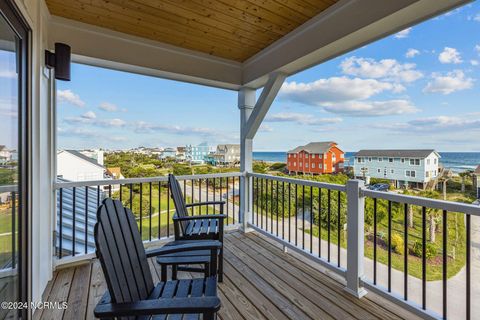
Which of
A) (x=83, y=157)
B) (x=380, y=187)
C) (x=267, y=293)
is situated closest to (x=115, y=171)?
(x=83, y=157)

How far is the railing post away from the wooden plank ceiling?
1.81 meters

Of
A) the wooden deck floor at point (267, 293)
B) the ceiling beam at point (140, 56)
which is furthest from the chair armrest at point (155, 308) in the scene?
the ceiling beam at point (140, 56)

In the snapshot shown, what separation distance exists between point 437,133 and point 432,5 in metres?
1.00

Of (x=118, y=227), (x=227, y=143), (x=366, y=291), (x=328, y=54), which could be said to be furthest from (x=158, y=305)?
(x=227, y=143)

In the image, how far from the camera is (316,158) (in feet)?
9.57

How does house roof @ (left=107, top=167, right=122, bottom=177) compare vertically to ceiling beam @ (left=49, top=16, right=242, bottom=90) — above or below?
below

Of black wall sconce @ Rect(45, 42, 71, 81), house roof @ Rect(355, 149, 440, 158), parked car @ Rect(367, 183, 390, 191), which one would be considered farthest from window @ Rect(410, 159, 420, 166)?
black wall sconce @ Rect(45, 42, 71, 81)

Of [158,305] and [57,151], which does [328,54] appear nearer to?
[158,305]

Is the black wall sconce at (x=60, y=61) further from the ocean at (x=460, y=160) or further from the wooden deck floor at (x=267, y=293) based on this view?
the ocean at (x=460, y=160)

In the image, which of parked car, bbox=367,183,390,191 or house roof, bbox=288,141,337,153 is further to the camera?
house roof, bbox=288,141,337,153

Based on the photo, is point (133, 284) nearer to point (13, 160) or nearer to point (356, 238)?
point (13, 160)

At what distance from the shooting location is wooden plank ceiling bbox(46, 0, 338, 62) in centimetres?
226

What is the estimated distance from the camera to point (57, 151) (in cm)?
250

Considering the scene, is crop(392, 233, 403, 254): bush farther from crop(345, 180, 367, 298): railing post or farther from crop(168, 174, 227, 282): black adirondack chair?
crop(168, 174, 227, 282): black adirondack chair
